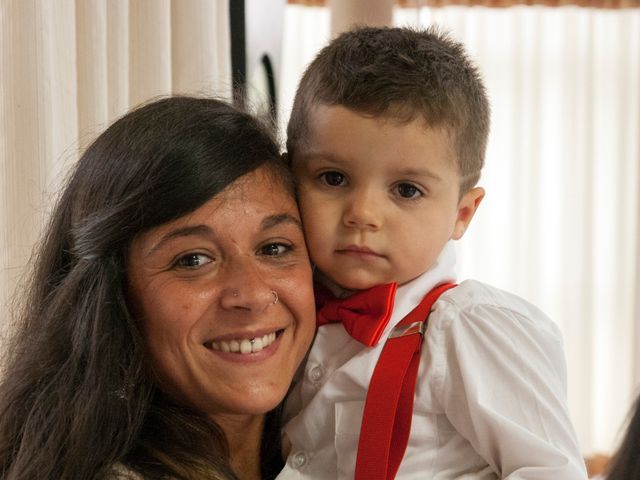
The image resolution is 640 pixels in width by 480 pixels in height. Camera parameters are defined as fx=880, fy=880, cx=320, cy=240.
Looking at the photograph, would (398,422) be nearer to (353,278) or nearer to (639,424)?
(353,278)

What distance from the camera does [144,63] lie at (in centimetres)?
196

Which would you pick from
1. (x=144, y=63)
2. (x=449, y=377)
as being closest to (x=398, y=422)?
(x=449, y=377)

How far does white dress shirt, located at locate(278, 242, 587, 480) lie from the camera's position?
1.28 meters

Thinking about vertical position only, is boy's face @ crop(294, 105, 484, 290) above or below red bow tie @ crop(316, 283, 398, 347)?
above

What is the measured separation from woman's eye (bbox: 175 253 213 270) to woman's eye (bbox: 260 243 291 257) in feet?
0.32

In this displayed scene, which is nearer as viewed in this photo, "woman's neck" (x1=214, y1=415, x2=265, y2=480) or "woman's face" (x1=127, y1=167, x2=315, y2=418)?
"woman's face" (x1=127, y1=167, x2=315, y2=418)

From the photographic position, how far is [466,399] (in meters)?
1.30

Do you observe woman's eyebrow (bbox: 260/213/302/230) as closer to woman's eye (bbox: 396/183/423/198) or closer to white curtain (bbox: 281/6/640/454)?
woman's eye (bbox: 396/183/423/198)

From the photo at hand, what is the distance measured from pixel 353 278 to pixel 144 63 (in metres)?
0.86

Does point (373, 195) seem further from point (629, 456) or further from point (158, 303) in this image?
point (629, 456)

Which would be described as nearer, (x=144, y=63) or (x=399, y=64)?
(x=399, y=64)

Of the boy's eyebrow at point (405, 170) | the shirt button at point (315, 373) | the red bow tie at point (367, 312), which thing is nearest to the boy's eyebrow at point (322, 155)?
the boy's eyebrow at point (405, 170)

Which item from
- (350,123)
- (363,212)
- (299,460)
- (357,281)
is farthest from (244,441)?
(350,123)

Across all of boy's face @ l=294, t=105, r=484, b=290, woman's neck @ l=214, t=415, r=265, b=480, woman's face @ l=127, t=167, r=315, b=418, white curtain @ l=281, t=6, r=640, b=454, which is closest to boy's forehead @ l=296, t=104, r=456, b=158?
boy's face @ l=294, t=105, r=484, b=290
